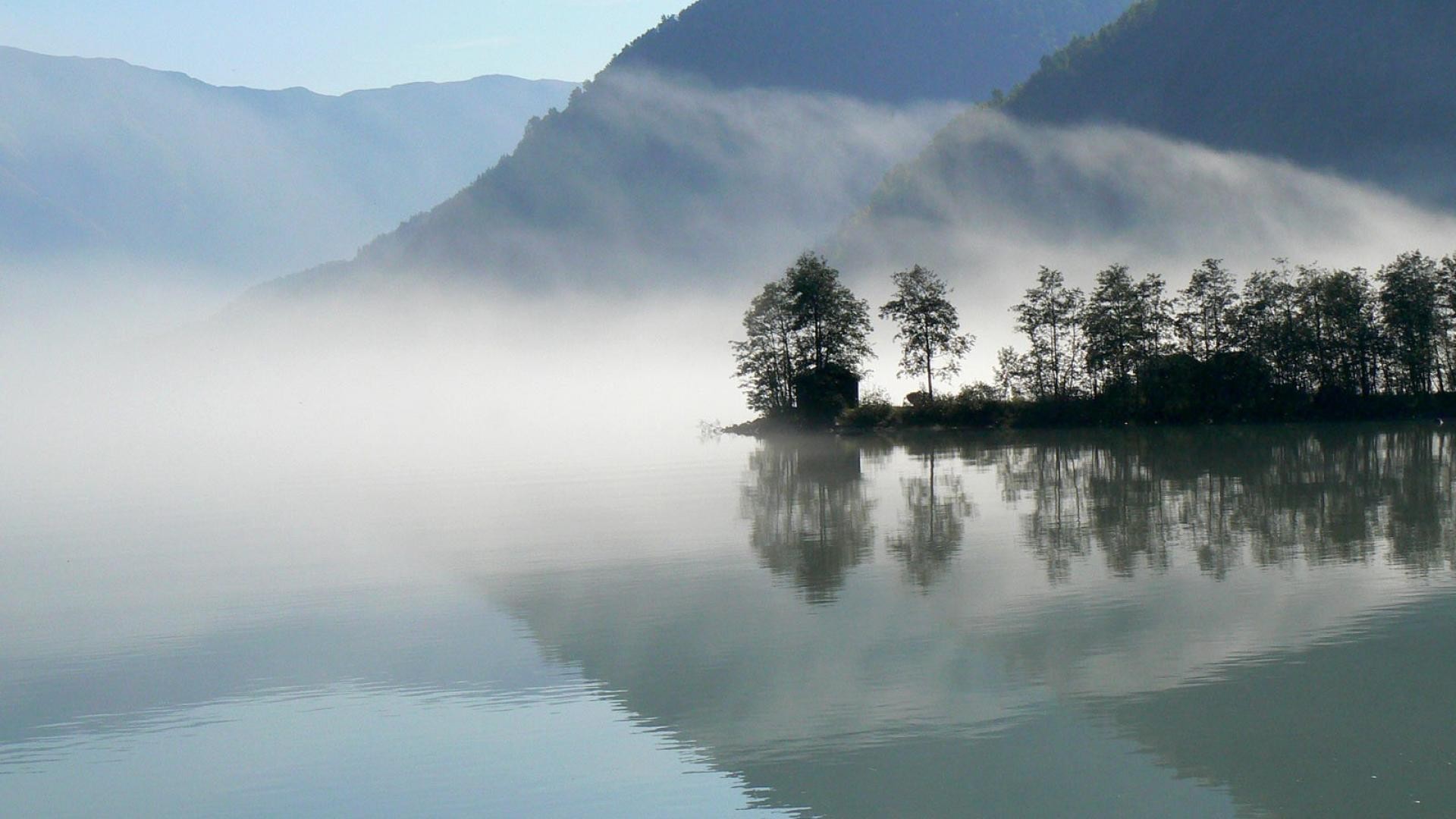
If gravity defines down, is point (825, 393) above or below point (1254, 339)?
below

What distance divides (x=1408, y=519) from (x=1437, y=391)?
51962mm

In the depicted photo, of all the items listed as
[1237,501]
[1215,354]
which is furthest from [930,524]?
[1215,354]

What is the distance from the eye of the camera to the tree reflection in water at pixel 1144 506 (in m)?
21.8

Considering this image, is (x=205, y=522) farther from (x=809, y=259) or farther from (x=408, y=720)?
(x=809, y=259)

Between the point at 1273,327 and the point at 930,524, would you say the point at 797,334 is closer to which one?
the point at 1273,327

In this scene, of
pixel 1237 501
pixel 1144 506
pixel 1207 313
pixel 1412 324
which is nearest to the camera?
pixel 1144 506

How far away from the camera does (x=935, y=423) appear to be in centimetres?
7438

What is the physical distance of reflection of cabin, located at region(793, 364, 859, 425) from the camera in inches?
3147

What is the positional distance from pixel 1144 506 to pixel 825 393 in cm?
5100

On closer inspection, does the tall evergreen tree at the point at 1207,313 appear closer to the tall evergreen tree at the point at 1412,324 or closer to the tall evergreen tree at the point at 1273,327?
the tall evergreen tree at the point at 1273,327

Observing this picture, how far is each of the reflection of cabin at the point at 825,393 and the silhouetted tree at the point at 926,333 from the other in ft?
11.6

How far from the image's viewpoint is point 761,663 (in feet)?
50.9

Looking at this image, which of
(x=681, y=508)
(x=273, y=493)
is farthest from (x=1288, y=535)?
(x=273, y=493)

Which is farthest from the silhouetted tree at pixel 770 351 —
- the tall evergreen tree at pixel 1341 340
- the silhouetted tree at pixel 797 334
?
the tall evergreen tree at pixel 1341 340
